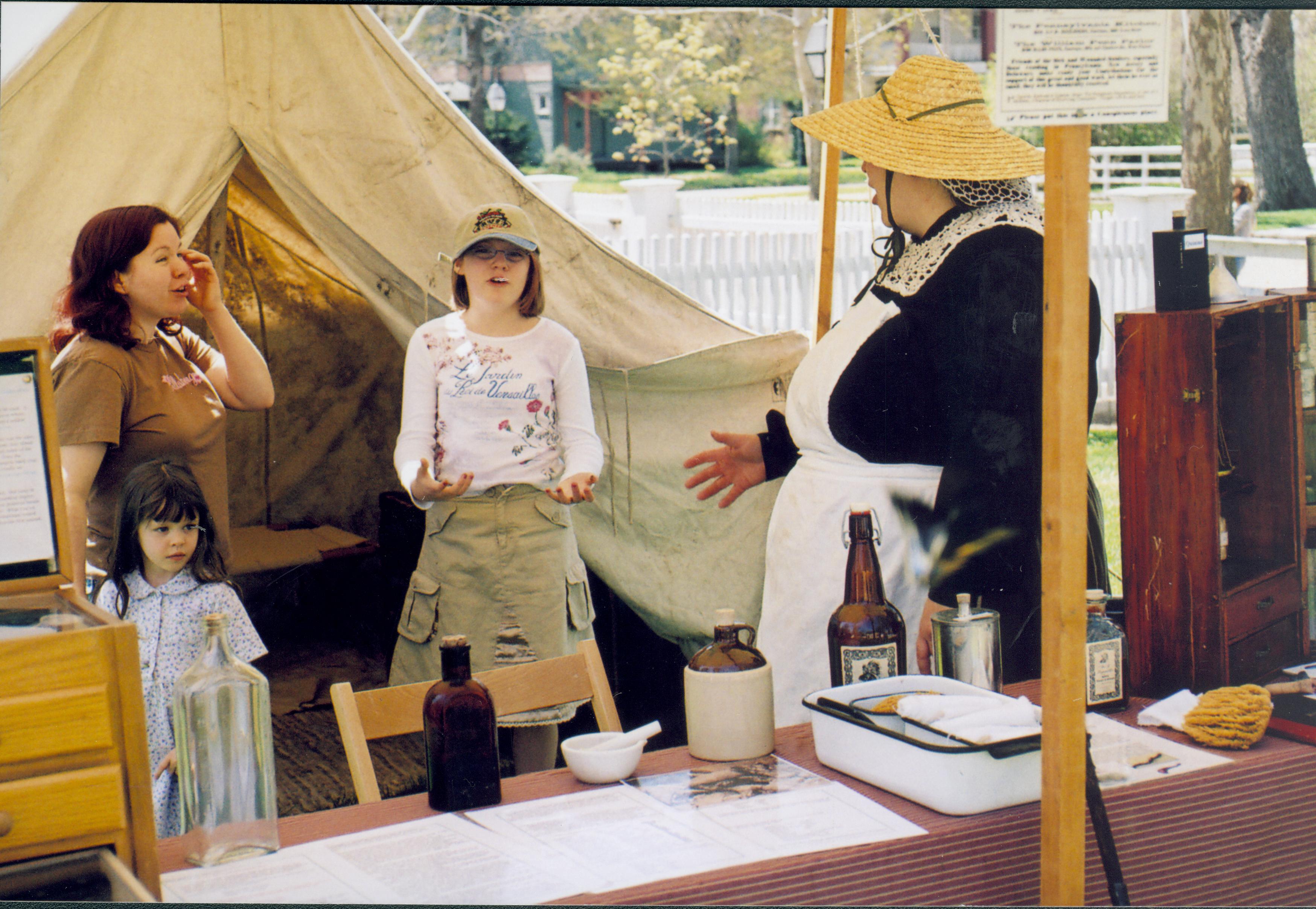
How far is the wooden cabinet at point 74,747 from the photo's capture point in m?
1.46

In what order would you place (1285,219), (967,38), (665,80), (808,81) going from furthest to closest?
1. (967,38)
2. (665,80)
3. (808,81)
4. (1285,219)

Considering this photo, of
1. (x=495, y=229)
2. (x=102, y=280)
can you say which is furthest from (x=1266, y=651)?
(x=102, y=280)

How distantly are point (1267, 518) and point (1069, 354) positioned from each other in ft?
3.97

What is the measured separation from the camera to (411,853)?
5.37ft

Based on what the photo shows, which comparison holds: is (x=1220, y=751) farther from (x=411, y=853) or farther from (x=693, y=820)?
(x=411, y=853)

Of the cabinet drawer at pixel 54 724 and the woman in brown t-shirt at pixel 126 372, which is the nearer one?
the cabinet drawer at pixel 54 724

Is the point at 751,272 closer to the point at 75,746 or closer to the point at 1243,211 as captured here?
the point at 1243,211

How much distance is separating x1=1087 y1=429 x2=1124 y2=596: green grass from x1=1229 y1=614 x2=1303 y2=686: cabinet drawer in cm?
222

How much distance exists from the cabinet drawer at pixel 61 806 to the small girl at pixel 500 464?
4.03ft

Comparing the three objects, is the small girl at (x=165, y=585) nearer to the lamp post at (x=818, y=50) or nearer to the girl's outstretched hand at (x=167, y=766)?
the girl's outstretched hand at (x=167, y=766)

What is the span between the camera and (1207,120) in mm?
7457

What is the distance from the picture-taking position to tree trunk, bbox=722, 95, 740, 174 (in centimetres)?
2375

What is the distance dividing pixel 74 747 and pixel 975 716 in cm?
118

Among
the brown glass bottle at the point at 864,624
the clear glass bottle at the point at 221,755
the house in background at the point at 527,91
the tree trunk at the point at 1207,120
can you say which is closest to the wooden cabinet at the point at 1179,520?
the brown glass bottle at the point at 864,624
